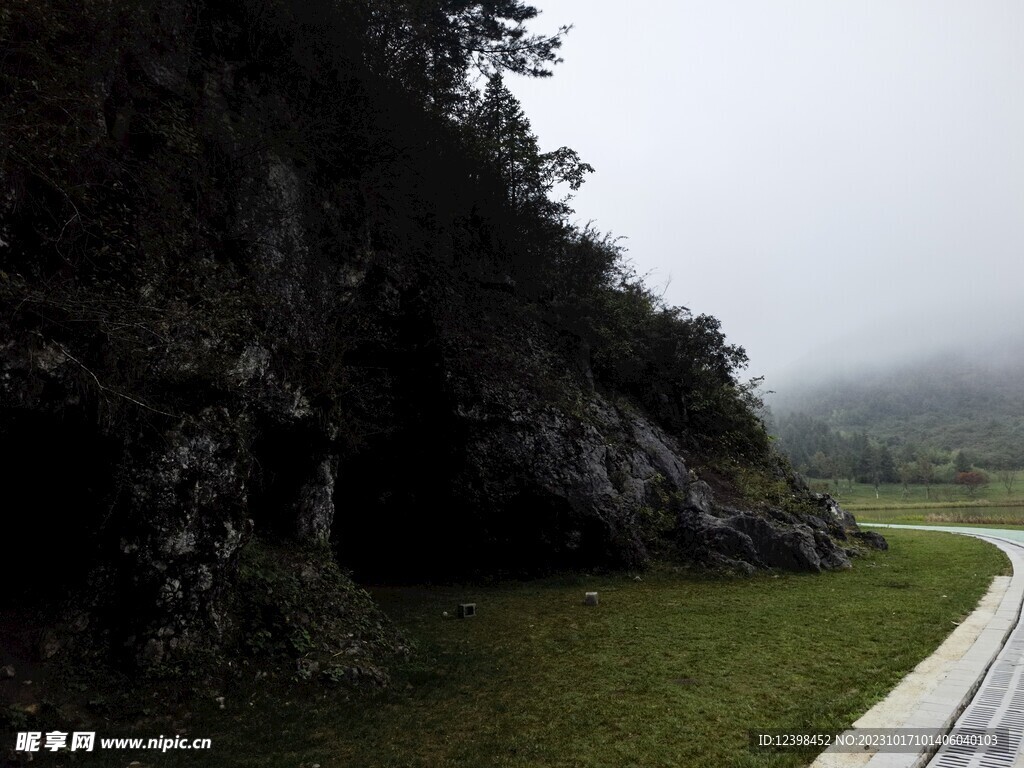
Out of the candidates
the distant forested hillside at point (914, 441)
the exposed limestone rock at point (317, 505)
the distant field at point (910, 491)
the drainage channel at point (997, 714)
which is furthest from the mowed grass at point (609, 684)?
the distant field at point (910, 491)

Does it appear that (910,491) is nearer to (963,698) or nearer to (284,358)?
(963,698)

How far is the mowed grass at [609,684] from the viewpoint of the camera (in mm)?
5414

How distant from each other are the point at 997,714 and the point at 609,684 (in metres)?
4.25

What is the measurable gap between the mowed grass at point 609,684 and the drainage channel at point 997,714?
853 mm

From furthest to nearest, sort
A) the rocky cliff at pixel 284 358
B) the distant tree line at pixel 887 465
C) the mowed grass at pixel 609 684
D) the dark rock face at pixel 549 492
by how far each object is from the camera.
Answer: the distant tree line at pixel 887 465 → the dark rock face at pixel 549 492 → the rocky cliff at pixel 284 358 → the mowed grass at pixel 609 684

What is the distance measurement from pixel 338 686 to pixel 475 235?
569 inches

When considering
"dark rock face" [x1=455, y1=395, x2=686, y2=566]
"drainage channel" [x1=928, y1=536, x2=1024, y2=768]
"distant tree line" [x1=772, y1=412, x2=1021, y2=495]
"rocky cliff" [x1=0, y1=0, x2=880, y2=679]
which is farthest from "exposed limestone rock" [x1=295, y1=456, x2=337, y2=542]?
"distant tree line" [x1=772, y1=412, x2=1021, y2=495]

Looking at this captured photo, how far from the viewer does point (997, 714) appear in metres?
5.70

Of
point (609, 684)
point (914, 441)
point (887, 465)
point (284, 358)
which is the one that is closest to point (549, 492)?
point (609, 684)

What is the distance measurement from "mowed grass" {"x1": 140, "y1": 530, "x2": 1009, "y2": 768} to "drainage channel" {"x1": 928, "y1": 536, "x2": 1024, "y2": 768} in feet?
2.80

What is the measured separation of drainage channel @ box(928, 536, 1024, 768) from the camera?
4742 mm

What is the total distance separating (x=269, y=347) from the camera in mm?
9391

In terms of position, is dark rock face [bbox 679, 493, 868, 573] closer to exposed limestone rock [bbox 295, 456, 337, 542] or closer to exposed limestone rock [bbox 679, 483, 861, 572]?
exposed limestone rock [bbox 679, 483, 861, 572]

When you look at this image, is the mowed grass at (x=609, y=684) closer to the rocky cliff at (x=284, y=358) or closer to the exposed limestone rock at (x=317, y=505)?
the rocky cliff at (x=284, y=358)
